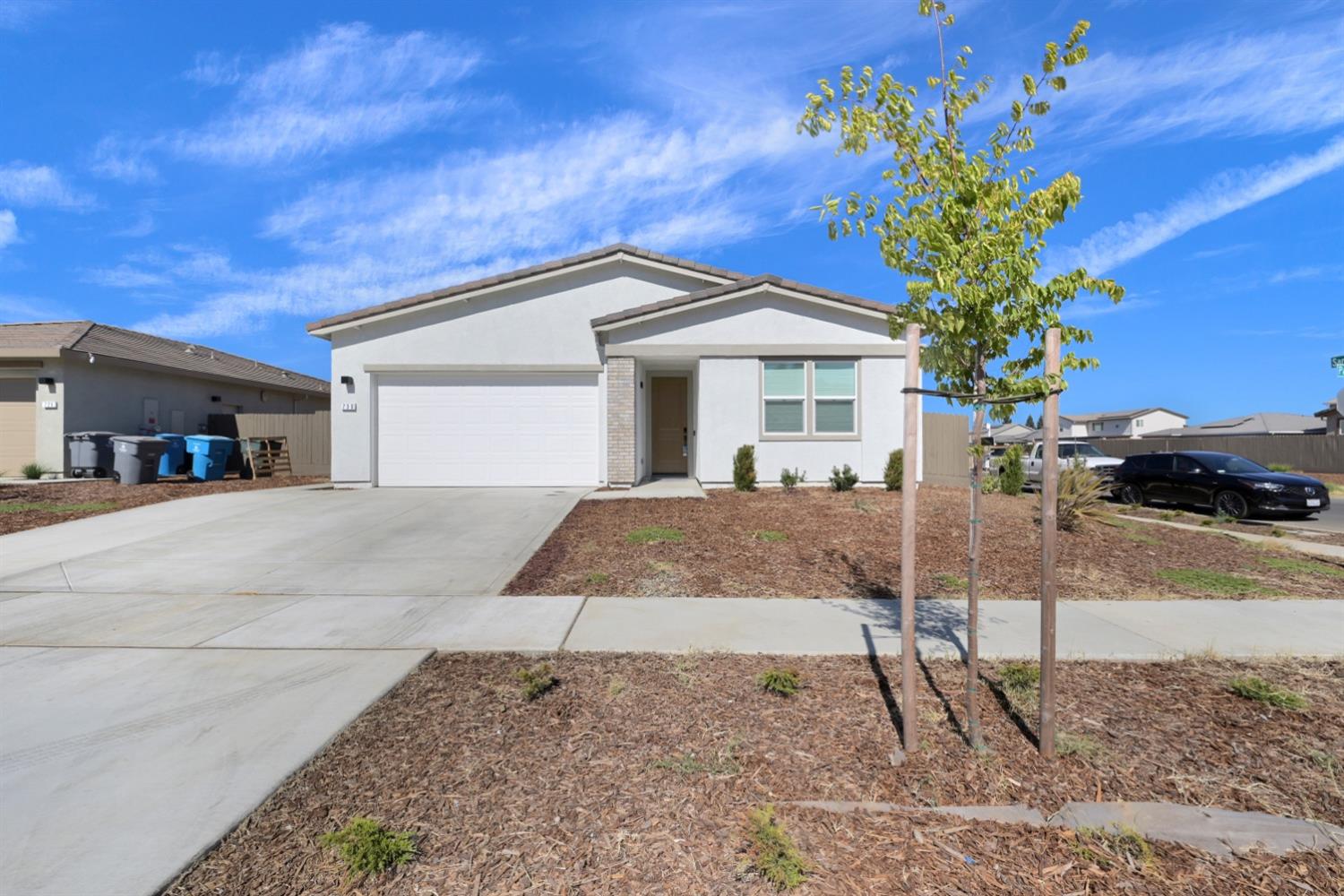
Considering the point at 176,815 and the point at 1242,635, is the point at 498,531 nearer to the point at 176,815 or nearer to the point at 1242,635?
the point at 176,815

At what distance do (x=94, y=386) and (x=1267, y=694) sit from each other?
76.4 feet

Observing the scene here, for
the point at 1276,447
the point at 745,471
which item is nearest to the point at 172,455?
the point at 745,471

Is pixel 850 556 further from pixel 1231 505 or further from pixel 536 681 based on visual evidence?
pixel 1231 505

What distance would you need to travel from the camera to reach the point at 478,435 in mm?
14203

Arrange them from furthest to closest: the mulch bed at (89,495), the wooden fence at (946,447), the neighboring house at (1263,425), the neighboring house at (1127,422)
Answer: the neighboring house at (1127,422) < the neighboring house at (1263,425) < the wooden fence at (946,447) < the mulch bed at (89,495)

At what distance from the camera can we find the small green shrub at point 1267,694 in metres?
3.72

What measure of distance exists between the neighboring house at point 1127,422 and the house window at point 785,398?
63717mm

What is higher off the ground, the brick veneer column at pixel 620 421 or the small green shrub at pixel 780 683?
the brick veneer column at pixel 620 421

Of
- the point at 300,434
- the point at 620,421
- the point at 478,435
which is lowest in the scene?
the point at 478,435

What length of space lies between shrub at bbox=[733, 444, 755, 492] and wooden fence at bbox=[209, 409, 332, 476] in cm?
1256

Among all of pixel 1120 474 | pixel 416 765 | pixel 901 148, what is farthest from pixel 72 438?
pixel 1120 474

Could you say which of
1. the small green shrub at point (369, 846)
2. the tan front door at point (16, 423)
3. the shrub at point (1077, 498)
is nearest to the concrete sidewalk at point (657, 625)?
the small green shrub at point (369, 846)

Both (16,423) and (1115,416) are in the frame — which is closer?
(16,423)

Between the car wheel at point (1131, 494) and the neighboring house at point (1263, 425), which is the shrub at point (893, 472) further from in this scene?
the neighboring house at point (1263, 425)
